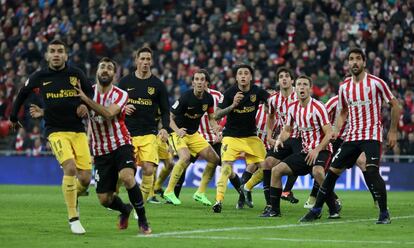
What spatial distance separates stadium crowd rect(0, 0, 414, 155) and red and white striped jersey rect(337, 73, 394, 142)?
40.6ft

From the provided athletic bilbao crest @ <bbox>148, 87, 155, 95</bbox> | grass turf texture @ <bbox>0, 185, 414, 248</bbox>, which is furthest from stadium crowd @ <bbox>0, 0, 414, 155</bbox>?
athletic bilbao crest @ <bbox>148, 87, 155, 95</bbox>

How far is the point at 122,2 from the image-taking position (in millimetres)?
35250

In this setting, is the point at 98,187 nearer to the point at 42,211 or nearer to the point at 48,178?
the point at 42,211

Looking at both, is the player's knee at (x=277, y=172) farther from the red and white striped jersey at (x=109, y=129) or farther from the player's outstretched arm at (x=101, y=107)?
the player's outstretched arm at (x=101, y=107)

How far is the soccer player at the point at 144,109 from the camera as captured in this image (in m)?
16.0

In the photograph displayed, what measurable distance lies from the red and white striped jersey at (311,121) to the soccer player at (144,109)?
224 cm

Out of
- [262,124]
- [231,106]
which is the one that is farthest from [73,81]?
[262,124]

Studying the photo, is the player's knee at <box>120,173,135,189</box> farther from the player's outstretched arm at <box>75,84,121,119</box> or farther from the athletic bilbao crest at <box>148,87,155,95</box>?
the athletic bilbao crest at <box>148,87,155,95</box>

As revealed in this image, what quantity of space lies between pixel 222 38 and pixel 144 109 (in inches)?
603

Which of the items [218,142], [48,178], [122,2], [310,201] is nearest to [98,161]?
[310,201]

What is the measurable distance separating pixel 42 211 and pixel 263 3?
1692 cm

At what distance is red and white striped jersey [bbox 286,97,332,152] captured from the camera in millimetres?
16344

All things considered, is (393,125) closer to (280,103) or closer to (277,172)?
(277,172)

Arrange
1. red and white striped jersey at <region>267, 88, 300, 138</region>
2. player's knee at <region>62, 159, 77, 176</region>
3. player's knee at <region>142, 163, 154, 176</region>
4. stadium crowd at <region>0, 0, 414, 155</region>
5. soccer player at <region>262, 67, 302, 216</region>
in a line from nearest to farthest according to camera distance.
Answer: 1. player's knee at <region>62, 159, 77, 176</region>
2. player's knee at <region>142, 163, 154, 176</region>
3. soccer player at <region>262, 67, 302, 216</region>
4. red and white striped jersey at <region>267, 88, 300, 138</region>
5. stadium crowd at <region>0, 0, 414, 155</region>
